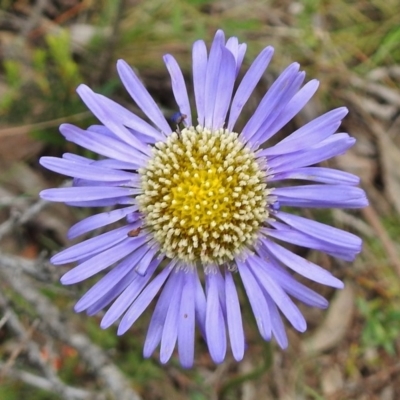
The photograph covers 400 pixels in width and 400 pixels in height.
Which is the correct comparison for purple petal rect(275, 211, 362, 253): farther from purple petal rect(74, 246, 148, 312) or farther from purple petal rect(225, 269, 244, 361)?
purple petal rect(74, 246, 148, 312)

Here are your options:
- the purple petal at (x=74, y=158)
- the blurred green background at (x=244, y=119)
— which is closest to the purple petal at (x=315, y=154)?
the purple petal at (x=74, y=158)

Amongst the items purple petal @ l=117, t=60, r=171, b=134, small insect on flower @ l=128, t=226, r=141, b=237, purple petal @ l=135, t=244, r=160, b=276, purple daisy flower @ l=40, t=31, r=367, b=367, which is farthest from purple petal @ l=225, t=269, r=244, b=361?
purple petal @ l=117, t=60, r=171, b=134

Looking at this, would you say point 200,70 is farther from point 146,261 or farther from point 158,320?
point 158,320

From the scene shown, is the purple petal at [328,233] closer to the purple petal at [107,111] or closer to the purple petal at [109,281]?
the purple petal at [109,281]

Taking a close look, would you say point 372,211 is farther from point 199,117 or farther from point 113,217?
point 113,217

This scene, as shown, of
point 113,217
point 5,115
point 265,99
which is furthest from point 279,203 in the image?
point 5,115

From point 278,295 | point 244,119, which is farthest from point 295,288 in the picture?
point 244,119

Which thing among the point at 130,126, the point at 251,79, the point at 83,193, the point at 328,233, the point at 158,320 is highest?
the point at 251,79
